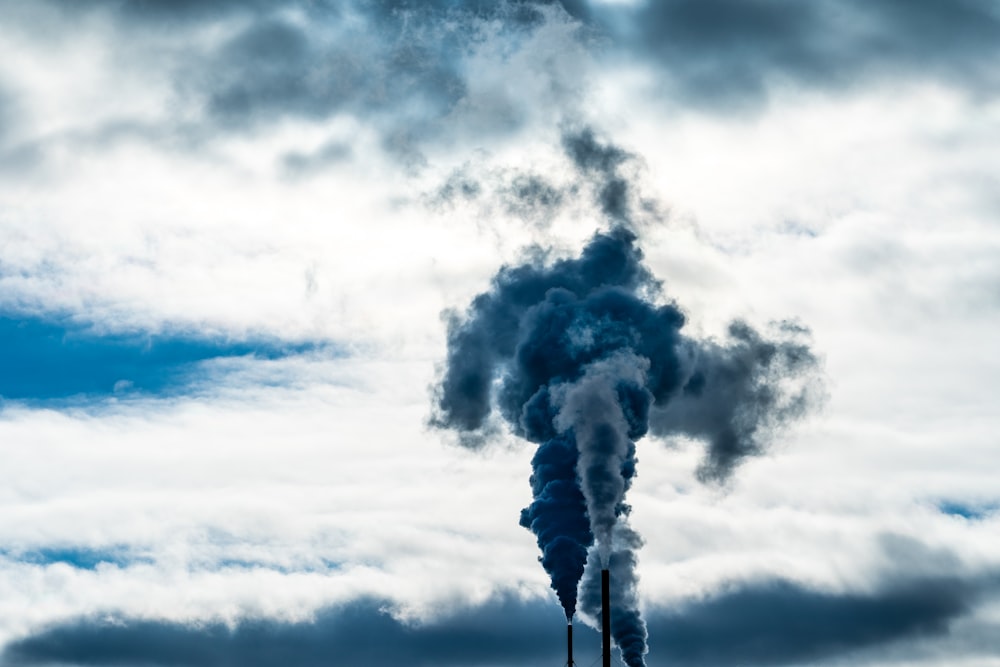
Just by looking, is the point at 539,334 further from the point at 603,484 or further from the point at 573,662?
the point at 573,662

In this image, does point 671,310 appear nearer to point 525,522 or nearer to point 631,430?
point 631,430

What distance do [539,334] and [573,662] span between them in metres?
26.9

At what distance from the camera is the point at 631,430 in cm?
12912

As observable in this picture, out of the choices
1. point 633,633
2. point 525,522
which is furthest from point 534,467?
point 633,633

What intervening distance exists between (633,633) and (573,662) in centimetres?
906

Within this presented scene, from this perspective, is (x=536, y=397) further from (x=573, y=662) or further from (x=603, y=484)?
(x=573, y=662)

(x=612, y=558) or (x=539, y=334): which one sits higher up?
(x=539, y=334)

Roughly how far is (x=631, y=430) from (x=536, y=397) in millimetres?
8103

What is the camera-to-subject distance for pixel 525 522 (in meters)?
132

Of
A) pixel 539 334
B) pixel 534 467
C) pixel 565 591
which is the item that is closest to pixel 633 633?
pixel 565 591

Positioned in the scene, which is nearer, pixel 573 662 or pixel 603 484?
pixel 603 484

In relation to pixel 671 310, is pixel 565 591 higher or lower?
lower

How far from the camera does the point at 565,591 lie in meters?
129

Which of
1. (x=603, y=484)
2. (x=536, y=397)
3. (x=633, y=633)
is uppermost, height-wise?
(x=536, y=397)
